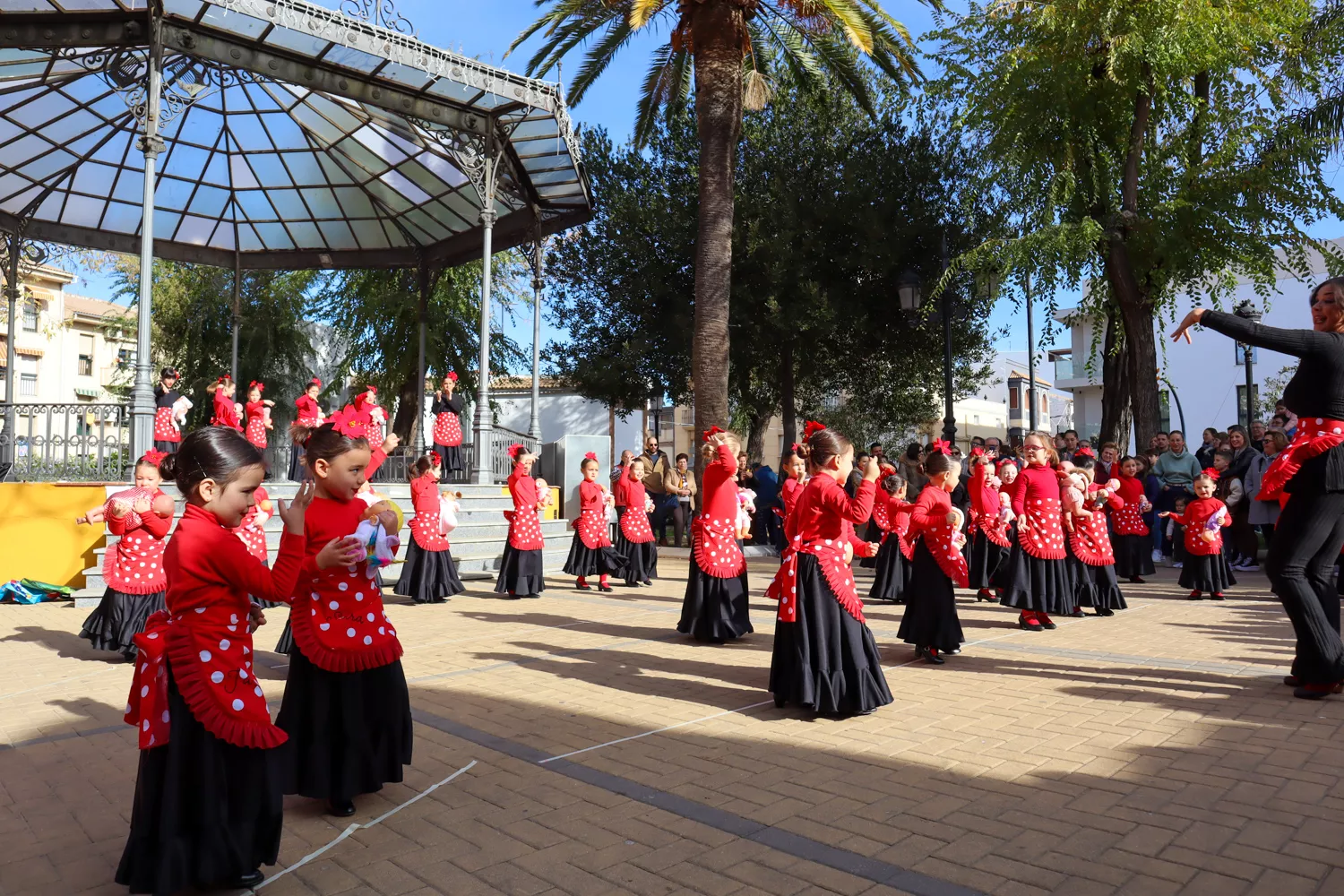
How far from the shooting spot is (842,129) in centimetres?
2172

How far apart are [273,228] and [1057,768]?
19.7 metres

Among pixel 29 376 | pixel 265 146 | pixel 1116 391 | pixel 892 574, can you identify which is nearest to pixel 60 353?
pixel 29 376

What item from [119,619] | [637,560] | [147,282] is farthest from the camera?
[637,560]

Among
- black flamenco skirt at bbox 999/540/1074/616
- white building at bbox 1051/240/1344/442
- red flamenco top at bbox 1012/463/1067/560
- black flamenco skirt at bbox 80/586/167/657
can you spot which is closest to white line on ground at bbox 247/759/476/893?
black flamenco skirt at bbox 80/586/167/657

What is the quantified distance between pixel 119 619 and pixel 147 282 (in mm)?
6438

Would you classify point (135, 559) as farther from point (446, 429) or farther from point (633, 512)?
point (446, 429)

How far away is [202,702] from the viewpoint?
316cm

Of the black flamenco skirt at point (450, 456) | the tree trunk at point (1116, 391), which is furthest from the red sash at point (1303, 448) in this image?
the black flamenco skirt at point (450, 456)

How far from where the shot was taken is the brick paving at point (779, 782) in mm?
3342

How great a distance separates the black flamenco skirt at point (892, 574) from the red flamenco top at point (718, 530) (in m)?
3.24

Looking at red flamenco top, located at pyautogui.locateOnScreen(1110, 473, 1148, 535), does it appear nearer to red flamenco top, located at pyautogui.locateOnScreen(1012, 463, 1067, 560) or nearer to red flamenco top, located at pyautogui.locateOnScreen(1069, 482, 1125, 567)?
red flamenco top, located at pyautogui.locateOnScreen(1069, 482, 1125, 567)

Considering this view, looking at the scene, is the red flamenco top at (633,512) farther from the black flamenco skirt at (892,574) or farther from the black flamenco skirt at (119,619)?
the black flamenco skirt at (119,619)

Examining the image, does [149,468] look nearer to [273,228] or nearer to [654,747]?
[654,747]

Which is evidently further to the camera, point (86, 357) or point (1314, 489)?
point (86, 357)
